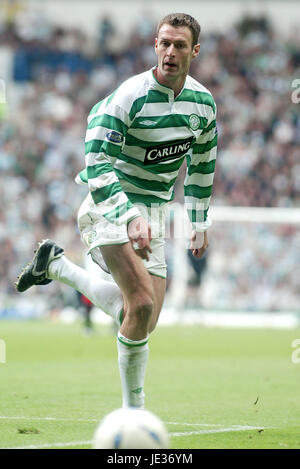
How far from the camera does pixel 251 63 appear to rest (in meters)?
27.6

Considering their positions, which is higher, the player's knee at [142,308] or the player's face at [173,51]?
the player's face at [173,51]

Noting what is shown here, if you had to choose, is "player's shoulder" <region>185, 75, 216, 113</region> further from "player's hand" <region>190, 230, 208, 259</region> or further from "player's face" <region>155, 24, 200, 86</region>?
"player's hand" <region>190, 230, 208, 259</region>

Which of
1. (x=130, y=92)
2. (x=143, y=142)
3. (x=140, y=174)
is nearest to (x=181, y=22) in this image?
(x=130, y=92)

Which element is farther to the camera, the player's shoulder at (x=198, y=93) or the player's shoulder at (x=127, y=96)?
the player's shoulder at (x=198, y=93)

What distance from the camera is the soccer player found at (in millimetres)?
5527

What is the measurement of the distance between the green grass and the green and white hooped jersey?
4.67 feet

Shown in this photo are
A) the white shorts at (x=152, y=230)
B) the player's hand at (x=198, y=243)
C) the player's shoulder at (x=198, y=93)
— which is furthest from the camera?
the player's hand at (x=198, y=243)

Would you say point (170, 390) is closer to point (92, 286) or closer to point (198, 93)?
point (92, 286)

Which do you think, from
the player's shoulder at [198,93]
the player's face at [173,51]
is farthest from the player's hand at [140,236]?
the player's shoulder at [198,93]

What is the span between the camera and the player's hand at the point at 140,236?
530cm

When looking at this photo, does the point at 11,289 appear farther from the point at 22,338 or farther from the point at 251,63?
the point at 251,63

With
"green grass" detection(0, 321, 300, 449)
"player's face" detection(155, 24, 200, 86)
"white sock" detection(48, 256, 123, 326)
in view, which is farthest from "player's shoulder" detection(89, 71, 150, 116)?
"green grass" detection(0, 321, 300, 449)

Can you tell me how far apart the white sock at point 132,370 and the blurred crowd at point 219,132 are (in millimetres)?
14464

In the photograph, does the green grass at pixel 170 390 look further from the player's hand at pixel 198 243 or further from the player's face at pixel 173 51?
the player's face at pixel 173 51
